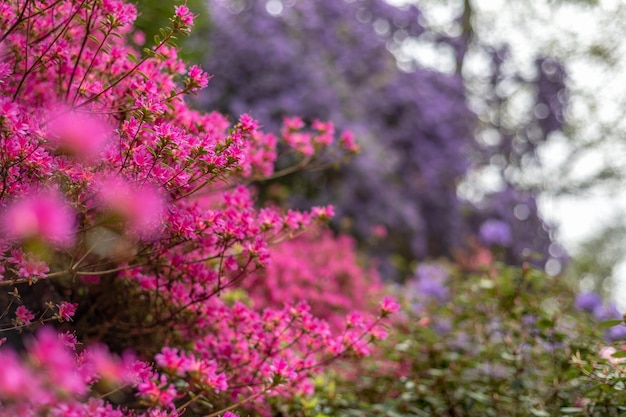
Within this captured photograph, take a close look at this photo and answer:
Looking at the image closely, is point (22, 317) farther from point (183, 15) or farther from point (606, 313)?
point (606, 313)

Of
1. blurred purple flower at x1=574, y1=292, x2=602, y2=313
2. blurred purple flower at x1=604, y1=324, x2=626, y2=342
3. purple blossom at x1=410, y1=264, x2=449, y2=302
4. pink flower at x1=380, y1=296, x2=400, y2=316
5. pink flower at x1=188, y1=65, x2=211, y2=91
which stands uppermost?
purple blossom at x1=410, y1=264, x2=449, y2=302

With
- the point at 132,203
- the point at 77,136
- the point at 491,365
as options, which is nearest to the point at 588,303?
the point at 491,365

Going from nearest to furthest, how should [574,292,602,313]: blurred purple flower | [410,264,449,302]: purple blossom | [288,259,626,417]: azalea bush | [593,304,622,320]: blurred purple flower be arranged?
[288,259,626,417]: azalea bush
[593,304,622,320]: blurred purple flower
[574,292,602,313]: blurred purple flower
[410,264,449,302]: purple blossom

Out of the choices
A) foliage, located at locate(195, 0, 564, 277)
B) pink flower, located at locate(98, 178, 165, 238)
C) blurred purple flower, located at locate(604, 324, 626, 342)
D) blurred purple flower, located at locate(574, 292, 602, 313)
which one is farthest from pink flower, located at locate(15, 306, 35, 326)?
foliage, located at locate(195, 0, 564, 277)

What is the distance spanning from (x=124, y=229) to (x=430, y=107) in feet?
21.1

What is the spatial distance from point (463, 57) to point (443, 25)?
22.0 inches

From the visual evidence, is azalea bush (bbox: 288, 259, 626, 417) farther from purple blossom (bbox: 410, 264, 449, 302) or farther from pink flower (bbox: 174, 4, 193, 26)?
pink flower (bbox: 174, 4, 193, 26)

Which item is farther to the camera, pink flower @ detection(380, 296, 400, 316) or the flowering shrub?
pink flower @ detection(380, 296, 400, 316)

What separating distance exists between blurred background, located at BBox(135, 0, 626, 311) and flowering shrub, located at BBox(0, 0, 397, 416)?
236 centimetres

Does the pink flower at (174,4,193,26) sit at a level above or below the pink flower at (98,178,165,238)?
above

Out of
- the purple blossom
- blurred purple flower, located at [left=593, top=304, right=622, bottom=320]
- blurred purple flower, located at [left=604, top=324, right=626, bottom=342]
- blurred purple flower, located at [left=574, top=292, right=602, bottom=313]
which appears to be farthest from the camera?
the purple blossom

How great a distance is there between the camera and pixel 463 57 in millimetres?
9164

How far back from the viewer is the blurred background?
236 inches

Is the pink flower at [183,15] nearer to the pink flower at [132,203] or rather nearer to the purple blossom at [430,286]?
the pink flower at [132,203]
